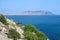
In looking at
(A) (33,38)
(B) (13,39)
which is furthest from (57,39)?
(B) (13,39)

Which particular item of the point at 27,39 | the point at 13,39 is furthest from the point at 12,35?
the point at 27,39

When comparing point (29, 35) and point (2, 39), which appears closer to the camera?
point (2, 39)

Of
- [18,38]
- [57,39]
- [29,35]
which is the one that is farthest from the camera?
[57,39]

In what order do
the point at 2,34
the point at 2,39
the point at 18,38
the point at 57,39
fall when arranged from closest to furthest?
1. the point at 2,39
2. the point at 2,34
3. the point at 18,38
4. the point at 57,39

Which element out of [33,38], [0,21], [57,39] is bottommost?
[57,39]

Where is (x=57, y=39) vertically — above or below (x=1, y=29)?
below

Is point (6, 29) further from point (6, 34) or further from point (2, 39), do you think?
point (2, 39)

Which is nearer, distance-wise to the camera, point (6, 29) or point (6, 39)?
point (6, 39)

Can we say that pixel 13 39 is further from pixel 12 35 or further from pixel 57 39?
pixel 57 39

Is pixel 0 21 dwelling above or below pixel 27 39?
above
